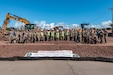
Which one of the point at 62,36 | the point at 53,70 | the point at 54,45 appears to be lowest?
the point at 54,45

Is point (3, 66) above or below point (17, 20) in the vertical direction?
below

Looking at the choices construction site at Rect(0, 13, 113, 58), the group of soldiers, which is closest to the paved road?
construction site at Rect(0, 13, 113, 58)

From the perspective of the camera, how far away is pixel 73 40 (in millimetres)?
31641

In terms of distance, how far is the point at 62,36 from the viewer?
105 ft

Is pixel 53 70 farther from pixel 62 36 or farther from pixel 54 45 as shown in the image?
pixel 62 36

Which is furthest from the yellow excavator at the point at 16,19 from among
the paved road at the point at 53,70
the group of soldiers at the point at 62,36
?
the paved road at the point at 53,70

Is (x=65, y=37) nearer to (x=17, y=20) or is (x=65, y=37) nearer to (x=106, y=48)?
(x=106, y=48)

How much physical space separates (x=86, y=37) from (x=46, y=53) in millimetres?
21873

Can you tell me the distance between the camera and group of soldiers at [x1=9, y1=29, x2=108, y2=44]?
2976cm

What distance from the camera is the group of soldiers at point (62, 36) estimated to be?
29758 millimetres

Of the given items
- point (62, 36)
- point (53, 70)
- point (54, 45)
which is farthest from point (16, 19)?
point (53, 70)

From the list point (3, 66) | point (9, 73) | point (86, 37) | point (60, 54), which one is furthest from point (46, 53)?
point (86, 37)

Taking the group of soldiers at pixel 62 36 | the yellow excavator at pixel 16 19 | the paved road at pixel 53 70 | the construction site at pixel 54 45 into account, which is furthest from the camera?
the yellow excavator at pixel 16 19

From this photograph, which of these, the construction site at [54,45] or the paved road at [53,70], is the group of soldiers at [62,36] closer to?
the construction site at [54,45]
